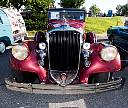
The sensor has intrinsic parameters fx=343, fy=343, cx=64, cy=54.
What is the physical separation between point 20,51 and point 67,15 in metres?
3.50

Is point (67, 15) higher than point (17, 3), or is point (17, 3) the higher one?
point (67, 15)

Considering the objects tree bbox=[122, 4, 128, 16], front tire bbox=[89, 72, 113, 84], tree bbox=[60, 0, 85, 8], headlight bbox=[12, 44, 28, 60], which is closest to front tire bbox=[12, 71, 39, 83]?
headlight bbox=[12, 44, 28, 60]

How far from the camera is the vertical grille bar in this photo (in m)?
6.71

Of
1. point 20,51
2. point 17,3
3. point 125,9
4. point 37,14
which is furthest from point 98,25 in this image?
point 125,9

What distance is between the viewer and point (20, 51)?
22.3 ft

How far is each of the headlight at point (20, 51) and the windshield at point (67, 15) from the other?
10.3 ft

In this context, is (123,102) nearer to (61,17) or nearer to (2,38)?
(61,17)

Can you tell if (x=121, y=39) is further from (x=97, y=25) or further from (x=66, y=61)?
(x=97, y=25)

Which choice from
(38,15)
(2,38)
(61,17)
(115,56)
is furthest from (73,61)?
(38,15)

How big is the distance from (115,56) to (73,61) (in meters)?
0.83

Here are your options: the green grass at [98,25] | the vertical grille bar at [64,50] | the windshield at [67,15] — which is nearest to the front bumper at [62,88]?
the vertical grille bar at [64,50]

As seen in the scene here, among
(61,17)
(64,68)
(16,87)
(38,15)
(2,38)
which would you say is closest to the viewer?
(16,87)

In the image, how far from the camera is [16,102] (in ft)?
21.4

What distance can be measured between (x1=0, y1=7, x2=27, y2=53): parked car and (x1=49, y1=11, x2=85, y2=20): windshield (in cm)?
387
